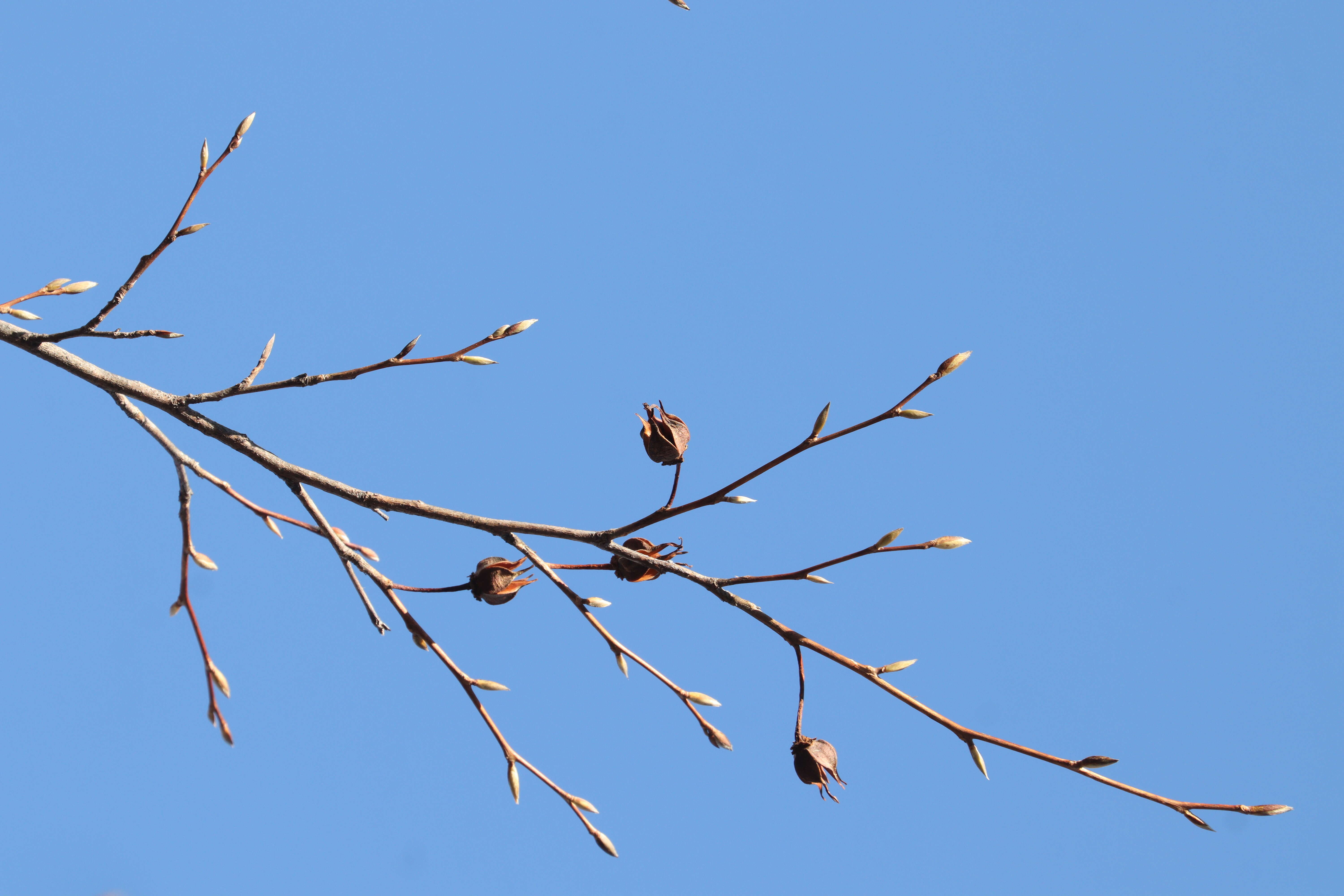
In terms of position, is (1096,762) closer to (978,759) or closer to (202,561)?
(978,759)

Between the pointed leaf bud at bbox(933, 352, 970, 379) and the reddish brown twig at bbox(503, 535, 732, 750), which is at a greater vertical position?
the pointed leaf bud at bbox(933, 352, 970, 379)

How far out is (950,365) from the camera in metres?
2.82

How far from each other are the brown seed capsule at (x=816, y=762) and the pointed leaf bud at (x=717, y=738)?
11.6 inches

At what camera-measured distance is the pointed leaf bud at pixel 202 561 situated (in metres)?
3.07

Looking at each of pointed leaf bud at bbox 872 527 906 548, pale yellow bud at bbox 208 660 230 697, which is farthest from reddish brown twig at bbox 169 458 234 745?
pointed leaf bud at bbox 872 527 906 548

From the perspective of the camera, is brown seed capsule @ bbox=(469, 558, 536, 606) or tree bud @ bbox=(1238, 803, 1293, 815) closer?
tree bud @ bbox=(1238, 803, 1293, 815)

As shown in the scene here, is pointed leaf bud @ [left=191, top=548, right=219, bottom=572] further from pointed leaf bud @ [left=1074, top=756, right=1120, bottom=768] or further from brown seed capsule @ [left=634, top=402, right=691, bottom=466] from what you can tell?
pointed leaf bud @ [left=1074, top=756, right=1120, bottom=768]

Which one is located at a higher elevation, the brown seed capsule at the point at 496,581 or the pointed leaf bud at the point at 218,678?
the brown seed capsule at the point at 496,581

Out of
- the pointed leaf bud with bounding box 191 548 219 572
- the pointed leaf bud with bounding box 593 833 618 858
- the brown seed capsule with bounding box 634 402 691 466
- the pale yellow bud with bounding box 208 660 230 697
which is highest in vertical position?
the brown seed capsule with bounding box 634 402 691 466

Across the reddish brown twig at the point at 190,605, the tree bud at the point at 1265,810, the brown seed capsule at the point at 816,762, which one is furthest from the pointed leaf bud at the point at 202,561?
the tree bud at the point at 1265,810

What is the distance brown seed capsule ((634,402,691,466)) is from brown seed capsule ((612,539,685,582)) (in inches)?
10.6

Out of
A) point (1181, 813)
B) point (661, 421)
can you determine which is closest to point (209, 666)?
point (661, 421)

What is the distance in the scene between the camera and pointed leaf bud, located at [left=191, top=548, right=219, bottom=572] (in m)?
3.07

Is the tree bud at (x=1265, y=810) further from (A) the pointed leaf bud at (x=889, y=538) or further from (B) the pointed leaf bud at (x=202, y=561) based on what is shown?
(B) the pointed leaf bud at (x=202, y=561)
